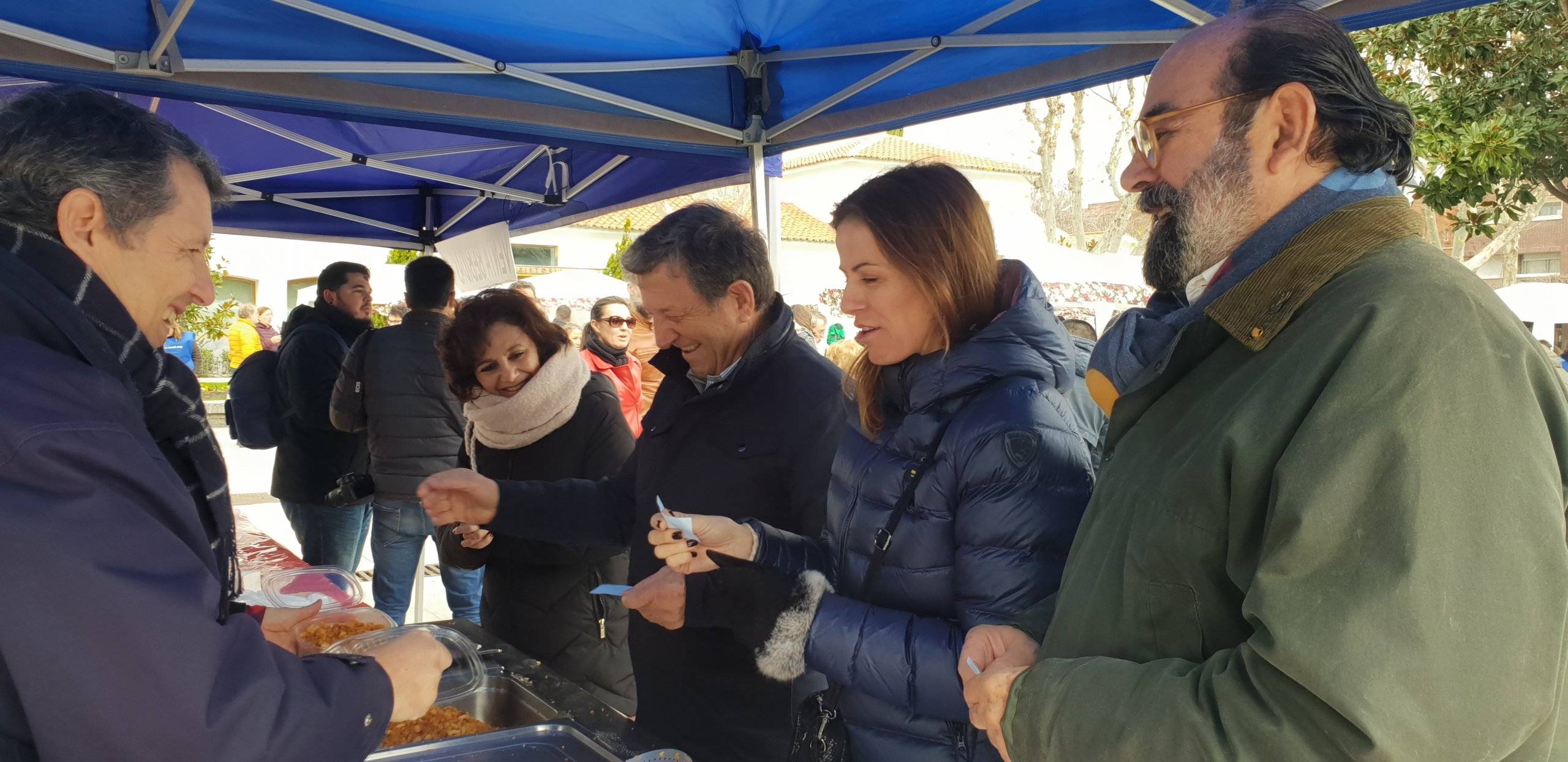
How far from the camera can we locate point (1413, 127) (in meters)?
1.20

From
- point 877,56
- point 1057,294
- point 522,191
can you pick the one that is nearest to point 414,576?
point 522,191

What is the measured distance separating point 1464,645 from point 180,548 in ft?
4.09

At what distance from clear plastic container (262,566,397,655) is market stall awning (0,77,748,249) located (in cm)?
197

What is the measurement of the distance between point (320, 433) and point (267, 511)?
4173 mm

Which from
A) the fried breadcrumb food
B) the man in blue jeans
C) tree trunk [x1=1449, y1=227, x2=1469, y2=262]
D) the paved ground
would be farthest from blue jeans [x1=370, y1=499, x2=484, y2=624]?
tree trunk [x1=1449, y1=227, x2=1469, y2=262]

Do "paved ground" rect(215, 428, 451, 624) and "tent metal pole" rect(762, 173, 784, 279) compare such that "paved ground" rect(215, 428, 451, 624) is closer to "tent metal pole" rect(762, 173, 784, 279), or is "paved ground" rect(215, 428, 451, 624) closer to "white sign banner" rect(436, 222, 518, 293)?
"white sign banner" rect(436, 222, 518, 293)

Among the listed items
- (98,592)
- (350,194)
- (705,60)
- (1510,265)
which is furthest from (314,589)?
(1510,265)

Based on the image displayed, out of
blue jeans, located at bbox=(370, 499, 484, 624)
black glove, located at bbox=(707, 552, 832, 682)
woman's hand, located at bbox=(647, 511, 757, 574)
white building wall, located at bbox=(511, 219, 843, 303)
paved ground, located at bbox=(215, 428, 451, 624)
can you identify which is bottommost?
paved ground, located at bbox=(215, 428, 451, 624)

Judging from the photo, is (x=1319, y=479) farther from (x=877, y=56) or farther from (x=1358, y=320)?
(x=877, y=56)

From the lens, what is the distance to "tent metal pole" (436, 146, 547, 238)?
528 centimetres

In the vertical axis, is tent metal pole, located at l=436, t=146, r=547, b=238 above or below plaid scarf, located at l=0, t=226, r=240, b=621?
above

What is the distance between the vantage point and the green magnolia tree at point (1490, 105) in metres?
4.54

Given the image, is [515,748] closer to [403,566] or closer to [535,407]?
[535,407]

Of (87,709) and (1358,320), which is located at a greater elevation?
(1358,320)
